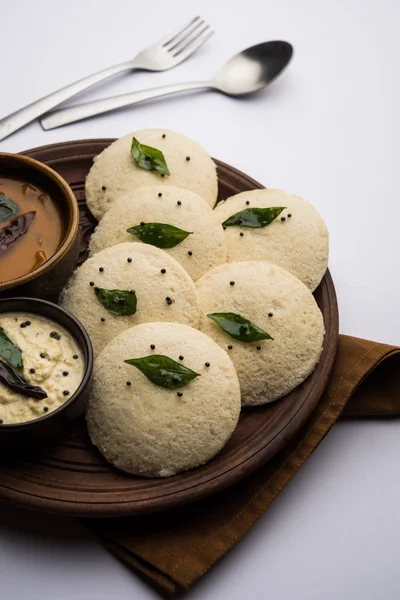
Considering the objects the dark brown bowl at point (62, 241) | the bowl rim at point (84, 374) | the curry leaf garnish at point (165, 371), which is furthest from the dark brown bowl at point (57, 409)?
the curry leaf garnish at point (165, 371)

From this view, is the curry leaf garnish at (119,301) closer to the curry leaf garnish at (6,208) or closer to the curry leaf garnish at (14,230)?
the curry leaf garnish at (14,230)

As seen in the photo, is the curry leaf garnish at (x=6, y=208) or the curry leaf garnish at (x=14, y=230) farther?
the curry leaf garnish at (x=6, y=208)

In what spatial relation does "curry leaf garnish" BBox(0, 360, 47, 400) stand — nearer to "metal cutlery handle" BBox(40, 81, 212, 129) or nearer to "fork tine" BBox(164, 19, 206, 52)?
"metal cutlery handle" BBox(40, 81, 212, 129)

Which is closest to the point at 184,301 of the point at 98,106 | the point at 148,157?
the point at 148,157

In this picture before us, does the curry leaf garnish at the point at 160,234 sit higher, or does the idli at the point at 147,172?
the idli at the point at 147,172

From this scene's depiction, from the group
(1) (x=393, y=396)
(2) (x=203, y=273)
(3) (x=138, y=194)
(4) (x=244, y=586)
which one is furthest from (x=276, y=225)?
(4) (x=244, y=586)

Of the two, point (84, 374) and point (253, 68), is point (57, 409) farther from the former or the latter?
point (253, 68)
